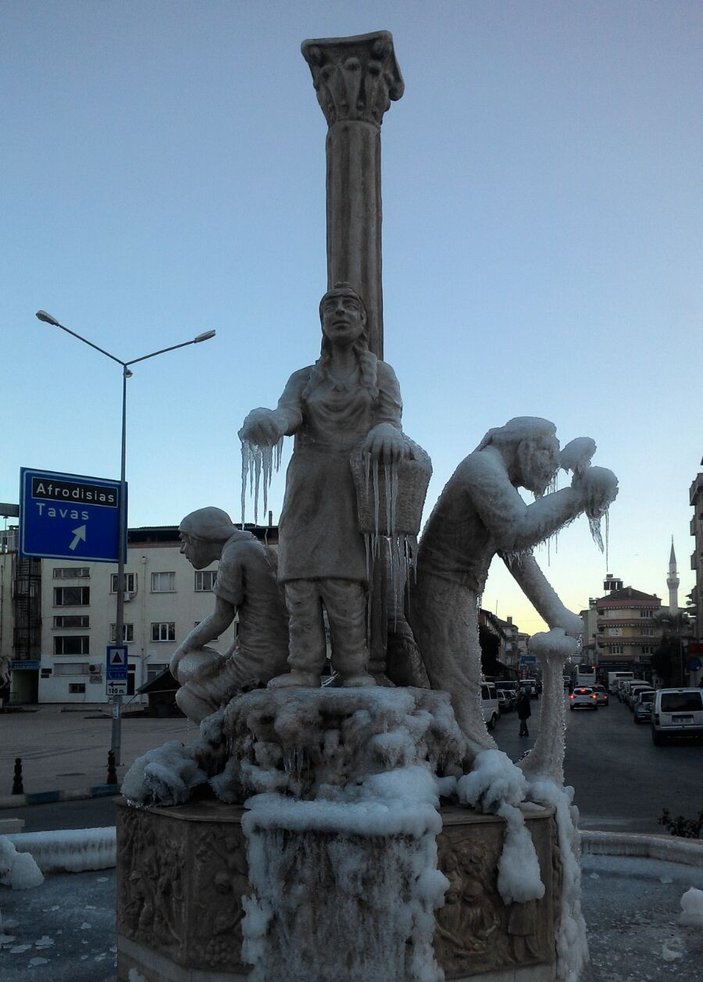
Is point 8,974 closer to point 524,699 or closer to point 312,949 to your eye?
point 312,949

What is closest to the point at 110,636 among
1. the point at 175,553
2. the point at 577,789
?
the point at 175,553

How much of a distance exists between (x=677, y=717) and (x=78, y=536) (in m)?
15.9

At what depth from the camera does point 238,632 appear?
5398 millimetres

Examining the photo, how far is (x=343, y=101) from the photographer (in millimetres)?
6117

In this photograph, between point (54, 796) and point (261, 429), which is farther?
point (54, 796)

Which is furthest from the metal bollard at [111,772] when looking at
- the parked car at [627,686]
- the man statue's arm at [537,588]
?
the parked car at [627,686]

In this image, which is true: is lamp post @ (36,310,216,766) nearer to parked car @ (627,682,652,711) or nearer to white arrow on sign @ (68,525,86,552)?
white arrow on sign @ (68,525,86,552)

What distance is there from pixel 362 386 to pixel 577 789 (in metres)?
11.9

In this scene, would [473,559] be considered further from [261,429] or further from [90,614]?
[90,614]

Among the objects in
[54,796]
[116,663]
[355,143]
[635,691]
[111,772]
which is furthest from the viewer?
[635,691]

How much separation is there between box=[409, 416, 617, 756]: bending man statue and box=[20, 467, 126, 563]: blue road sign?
11.1 m

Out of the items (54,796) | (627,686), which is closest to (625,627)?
(627,686)

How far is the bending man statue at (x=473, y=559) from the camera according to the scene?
192 inches

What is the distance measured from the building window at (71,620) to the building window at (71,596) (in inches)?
22.1
